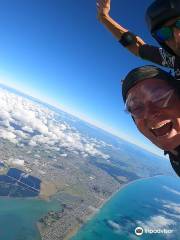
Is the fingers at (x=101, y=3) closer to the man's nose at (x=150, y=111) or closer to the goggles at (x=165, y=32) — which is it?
the goggles at (x=165, y=32)

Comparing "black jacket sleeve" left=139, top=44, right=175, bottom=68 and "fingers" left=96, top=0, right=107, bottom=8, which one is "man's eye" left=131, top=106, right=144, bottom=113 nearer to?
"black jacket sleeve" left=139, top=44, right=175, bottom=68

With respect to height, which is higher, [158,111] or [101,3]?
[101,3]

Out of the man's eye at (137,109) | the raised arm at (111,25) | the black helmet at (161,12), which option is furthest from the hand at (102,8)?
the man's eye at (137,109)

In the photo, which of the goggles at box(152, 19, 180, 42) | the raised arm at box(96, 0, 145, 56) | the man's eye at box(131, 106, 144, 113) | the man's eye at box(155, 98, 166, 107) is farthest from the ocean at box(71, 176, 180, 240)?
the goggles at box(152, 19, 180, 42)

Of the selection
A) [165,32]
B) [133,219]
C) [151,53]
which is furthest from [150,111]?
[133,219]

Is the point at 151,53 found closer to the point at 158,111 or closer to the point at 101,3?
the point at 101,3

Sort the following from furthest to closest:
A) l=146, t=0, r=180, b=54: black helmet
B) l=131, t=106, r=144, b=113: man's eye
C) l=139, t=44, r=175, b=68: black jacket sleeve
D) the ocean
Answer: the ocean
l=139, t=44, r=175, b=68: black jacket sleeve
l=131, t=106, r=144, b=113: man's eye
l=146, t=0, r=180, b=54: black helmet
